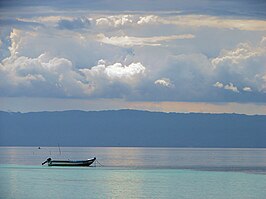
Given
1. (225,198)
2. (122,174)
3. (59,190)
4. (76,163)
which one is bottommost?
(225,198)

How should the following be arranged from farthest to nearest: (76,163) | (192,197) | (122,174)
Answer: (76,163) < (122,174) < (192,197)

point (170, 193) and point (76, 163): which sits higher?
point (76, 163)

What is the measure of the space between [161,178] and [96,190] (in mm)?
8485

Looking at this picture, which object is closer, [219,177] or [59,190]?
[59,190]

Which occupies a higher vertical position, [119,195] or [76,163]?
[76,163]

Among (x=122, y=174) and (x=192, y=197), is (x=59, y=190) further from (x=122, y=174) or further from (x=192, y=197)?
(x=122, y=174)

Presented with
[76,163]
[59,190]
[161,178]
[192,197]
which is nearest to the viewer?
[192,197]

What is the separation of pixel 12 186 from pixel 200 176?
13.5 metres

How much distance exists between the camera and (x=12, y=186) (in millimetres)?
38500

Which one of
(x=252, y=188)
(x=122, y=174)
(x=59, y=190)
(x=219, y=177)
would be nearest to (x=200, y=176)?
(x=219, y=177)

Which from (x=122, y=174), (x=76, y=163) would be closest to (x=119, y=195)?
(x=122, y=174)

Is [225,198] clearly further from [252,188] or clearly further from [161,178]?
[161,178]

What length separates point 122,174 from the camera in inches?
1967

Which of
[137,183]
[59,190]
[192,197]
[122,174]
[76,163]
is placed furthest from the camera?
[76,163]
